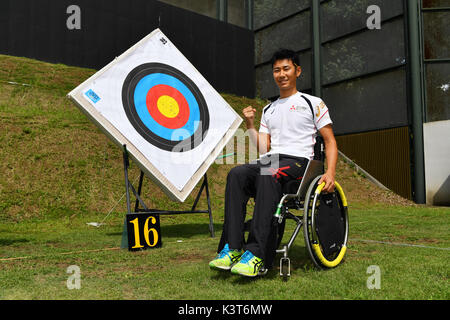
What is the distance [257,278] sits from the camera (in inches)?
78.8

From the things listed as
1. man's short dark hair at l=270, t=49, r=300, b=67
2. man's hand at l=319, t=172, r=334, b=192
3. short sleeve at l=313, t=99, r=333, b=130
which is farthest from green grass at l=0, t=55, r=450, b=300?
man's short dark hair at l=270, t=49, r=300, b=67

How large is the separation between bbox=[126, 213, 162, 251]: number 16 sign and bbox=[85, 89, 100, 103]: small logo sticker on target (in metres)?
1.12

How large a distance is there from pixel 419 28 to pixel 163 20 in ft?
21.9

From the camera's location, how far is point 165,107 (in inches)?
156

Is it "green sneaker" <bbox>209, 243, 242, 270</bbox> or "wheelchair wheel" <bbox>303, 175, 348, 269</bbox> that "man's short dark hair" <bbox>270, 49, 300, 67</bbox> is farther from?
"green sneaker" <bbox>209, 243, 242, 270</bbox>

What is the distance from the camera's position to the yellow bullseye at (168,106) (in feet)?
12.9

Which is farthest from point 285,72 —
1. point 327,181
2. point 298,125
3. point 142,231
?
point 142,231

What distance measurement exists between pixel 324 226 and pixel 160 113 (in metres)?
2.31

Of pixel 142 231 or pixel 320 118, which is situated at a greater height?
pixel 320 118

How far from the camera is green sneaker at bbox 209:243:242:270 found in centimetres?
193

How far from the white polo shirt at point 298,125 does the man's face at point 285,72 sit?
97mm

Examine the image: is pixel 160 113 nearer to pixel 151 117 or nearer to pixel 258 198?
pixel 151 117

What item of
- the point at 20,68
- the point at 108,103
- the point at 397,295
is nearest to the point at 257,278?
the point at 397,295

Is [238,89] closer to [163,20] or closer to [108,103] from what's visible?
[163,20]
